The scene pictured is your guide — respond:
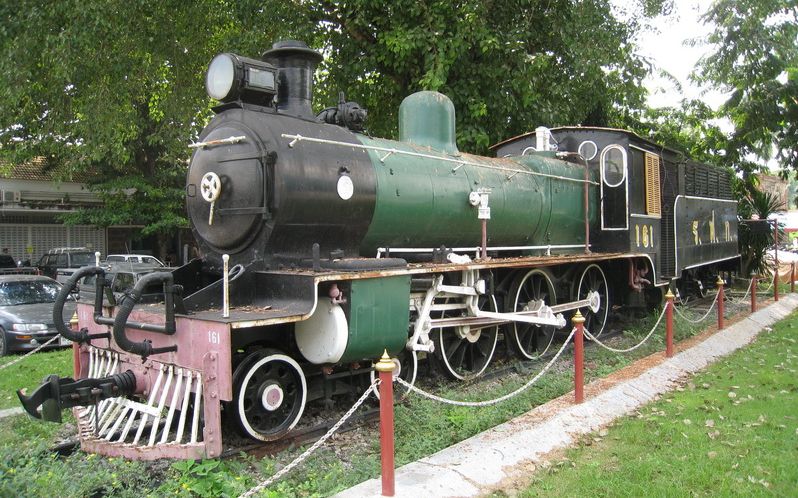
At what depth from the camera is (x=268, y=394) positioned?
5090mm

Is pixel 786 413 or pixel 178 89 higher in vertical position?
pixel 178 89

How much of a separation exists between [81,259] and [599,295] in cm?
1744

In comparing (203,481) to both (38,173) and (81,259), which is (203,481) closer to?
(81,259)

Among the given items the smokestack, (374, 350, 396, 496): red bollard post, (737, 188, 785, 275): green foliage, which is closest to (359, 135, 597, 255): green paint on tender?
the smokestack

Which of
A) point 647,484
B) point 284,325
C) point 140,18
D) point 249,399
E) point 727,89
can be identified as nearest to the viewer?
point 647,484

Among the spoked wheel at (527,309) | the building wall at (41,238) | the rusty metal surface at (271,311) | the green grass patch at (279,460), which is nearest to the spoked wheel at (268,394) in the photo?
the green grass patch at (279,460)

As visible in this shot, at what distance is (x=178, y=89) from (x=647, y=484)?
40.3 ft

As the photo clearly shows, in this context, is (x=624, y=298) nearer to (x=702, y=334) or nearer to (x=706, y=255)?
(x=702, y=334)

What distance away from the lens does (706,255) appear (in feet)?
44.1

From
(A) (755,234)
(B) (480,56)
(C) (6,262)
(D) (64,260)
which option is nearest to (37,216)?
(C) (6,262)

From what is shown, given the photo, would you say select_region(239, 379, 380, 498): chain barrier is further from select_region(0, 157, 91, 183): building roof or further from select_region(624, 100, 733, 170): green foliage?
select_region(0, 157, 91, 183): building roof

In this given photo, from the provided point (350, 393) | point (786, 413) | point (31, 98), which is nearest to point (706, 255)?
point (786, 413)

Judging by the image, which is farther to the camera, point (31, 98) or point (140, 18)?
point (31, 98)

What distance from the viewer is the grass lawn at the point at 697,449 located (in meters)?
4.37
